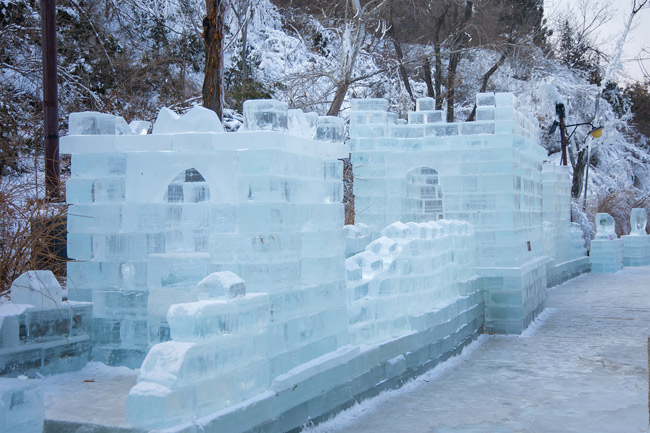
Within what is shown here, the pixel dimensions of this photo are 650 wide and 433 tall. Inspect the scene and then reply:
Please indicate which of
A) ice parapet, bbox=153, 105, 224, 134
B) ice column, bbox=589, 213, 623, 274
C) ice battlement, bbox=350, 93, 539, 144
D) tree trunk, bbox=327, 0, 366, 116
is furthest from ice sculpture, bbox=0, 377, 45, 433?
ice column, bbox=589, 213, 623, 274

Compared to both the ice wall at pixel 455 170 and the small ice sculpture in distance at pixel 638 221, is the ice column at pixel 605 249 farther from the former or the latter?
the ice wall at pixel 455 170

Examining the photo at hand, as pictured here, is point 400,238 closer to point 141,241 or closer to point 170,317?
point 141,241

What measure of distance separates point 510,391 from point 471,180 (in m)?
4.58

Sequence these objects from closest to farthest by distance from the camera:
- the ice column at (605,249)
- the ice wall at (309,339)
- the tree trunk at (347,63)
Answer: the ice wall at (309,339), the tree trunk at (347,63), the ice column at (605,249)

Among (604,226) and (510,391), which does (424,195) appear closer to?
(510,391)

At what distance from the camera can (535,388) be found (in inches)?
296

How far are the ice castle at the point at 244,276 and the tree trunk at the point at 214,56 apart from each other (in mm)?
5268

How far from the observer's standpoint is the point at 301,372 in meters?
5.34

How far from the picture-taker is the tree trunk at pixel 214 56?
12.3m

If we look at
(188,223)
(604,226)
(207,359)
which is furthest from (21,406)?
(604,226)

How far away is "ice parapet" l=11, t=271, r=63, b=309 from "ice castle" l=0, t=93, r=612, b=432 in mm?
552

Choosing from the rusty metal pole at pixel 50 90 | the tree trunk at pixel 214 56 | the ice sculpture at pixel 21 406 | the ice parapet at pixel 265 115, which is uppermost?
the tree trunk at pixel 214 56

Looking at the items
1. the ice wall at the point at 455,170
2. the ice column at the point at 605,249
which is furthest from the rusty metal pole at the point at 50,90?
the ice column at the point at 605,249

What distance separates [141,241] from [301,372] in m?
2.16
